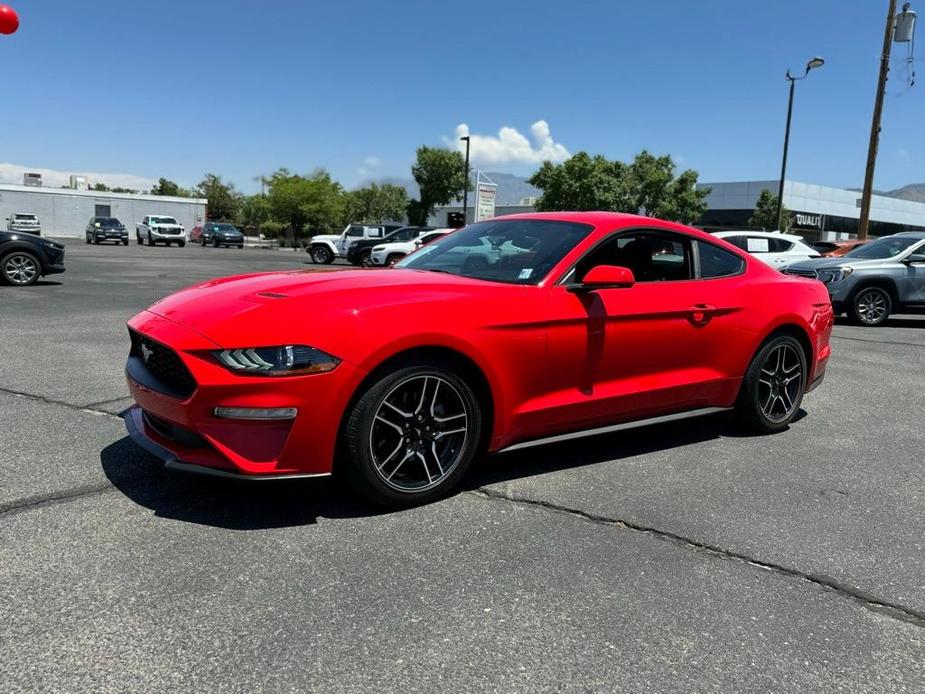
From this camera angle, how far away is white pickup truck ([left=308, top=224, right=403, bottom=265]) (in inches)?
1063

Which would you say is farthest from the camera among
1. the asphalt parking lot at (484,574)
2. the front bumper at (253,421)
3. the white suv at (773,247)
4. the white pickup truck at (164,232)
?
the white pickup truck at (164,232)

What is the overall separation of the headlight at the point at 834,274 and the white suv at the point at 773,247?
2.08 m

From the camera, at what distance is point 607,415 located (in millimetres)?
4215

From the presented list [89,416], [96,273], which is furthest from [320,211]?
[89,416]

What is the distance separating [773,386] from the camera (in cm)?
515

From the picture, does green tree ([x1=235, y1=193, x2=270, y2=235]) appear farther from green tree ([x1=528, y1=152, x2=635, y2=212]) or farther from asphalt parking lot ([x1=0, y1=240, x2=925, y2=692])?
asphalt parking lot ([x1=0, y1=240, x2=925, y2=692])

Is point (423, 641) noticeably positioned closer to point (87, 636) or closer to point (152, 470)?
point (87, 636)

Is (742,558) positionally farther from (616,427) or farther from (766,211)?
(766,211)

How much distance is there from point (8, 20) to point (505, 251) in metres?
11.9

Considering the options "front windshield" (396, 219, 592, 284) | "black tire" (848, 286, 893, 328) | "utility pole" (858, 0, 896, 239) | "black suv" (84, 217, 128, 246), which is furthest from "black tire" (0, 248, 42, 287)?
"black suv" (84, 217, 128, 246)

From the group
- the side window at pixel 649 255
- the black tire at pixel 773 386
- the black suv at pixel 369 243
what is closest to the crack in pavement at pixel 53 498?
the side window at pixel 649 255

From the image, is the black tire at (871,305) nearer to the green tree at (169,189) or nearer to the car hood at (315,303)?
the car hood at (315,303)

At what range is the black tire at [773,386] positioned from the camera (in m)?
4.98

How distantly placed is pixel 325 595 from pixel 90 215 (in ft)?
207
